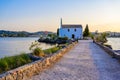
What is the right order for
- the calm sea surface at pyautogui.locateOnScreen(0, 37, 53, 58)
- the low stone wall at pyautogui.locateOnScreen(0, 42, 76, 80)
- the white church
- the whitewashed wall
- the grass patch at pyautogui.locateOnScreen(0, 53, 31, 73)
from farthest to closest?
the white church, the whitewashed wall, the calm sea surface at pyautogui.locateOnScreen(0, 37, 53, 58), the grass patch at pyautogui.locateOnScreen(0, 53, 31, 73), the low stone wall at pyautogui.locateOnScreen(0, 42, 76, 80)

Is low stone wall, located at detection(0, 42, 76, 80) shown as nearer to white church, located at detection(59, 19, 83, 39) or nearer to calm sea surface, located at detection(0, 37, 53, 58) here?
calm sea surface, located at detection(0, 37, 53, 58)

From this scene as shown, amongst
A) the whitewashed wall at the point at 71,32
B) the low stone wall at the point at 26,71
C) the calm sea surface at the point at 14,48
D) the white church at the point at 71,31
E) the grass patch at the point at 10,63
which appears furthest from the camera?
the white church at the point at 71,31

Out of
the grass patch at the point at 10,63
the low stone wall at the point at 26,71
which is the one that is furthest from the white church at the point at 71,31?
the low stone wall at the point at 26,71

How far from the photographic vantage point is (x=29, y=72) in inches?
353

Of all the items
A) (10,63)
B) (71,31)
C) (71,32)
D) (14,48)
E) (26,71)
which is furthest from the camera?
(71,32)

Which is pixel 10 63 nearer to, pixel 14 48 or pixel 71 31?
pixel 14 48

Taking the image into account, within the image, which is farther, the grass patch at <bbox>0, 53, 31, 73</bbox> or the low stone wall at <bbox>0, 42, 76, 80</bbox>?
the grass patch at <bbox>0, 53, 31, 73</bbox>

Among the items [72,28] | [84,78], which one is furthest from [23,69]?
[72,28]

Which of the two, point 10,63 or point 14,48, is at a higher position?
point 10,63

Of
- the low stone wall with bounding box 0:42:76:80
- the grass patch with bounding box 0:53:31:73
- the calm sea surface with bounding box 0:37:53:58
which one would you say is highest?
the low stone wall with bounding box 0:42:76:80

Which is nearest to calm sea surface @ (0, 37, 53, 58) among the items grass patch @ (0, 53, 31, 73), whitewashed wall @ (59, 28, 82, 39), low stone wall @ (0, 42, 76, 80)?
whitewashed wall @ (59, 28, 82, 39)

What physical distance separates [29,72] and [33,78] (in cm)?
30

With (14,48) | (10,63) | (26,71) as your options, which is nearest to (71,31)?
(14,48)

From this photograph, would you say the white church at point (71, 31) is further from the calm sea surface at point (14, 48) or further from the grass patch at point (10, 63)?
the grass patch at point (10, 63)
